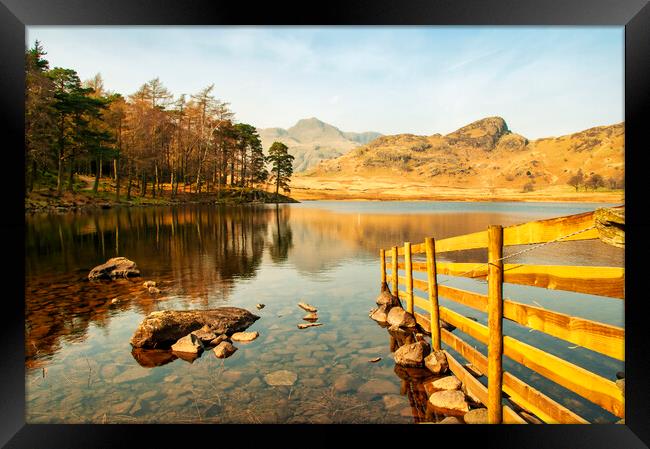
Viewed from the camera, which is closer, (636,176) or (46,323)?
(636,176)

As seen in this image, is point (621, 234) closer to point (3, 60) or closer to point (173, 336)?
point (3, 60)

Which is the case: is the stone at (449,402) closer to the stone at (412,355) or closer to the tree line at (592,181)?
the stone at (412,355)

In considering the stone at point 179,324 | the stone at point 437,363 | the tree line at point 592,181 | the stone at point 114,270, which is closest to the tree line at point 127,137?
the stone at point 114,270

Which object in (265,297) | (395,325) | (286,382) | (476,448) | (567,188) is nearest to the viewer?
(476,448)

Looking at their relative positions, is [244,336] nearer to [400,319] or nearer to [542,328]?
[400,319]

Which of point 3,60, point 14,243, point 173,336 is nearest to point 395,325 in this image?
point 173,336

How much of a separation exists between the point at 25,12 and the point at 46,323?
899cm

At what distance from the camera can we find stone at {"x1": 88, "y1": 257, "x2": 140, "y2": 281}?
50.7ft

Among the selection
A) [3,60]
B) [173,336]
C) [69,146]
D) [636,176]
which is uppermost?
[69,146]

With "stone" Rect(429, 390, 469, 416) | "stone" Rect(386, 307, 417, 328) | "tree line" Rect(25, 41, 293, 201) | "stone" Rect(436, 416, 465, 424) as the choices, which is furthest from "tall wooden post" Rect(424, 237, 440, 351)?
"tree line" Rect(25, 41, 293, 201)

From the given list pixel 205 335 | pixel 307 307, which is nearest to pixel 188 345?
pixel 205 335

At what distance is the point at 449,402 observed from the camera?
579cm

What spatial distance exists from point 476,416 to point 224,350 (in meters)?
5.35

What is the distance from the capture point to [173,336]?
28.3ft
